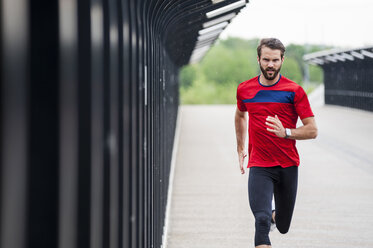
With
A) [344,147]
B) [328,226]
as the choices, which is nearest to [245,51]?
[344,147]

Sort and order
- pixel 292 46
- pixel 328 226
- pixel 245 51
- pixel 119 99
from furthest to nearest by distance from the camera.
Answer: pixel 245 51 < pixel 292 46 < pixel 328 226 < pixel 119 99

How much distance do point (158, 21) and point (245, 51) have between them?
4871 inches

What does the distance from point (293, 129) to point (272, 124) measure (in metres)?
0.22

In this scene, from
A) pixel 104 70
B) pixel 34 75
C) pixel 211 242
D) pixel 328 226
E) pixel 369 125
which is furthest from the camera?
pixel 369 125

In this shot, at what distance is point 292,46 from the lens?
11431cm

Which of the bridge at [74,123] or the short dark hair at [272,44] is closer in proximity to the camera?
the bridge at [74,123]

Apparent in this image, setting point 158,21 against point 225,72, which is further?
point 225,72

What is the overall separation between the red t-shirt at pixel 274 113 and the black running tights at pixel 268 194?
0.23 ft

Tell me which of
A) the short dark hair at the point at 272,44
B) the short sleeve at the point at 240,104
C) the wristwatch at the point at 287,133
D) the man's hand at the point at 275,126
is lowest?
the wristwatch at the point at 287,133

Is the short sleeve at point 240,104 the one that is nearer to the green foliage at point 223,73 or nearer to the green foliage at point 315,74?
the green foliage at point 223,73

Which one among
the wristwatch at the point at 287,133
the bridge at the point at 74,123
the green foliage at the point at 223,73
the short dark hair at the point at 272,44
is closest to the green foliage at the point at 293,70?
the green foliage at the point at 223,73

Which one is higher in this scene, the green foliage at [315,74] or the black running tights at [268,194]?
the green foliage at [315,74]

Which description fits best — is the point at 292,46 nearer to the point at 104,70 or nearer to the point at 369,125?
the point at 369,125

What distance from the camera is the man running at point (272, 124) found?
16.1 ft
